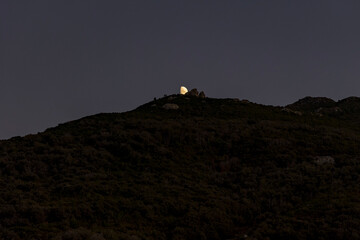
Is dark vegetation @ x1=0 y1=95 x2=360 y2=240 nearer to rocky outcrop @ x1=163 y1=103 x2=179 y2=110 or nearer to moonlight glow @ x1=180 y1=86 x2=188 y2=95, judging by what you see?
rocky outcrop @ x1=163 y1=103 x2=179 y2=110

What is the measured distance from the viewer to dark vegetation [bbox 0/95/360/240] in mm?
13804

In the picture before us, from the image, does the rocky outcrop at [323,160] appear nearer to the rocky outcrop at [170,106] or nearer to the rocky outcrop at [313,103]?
the rocky outcrop at [170,106]

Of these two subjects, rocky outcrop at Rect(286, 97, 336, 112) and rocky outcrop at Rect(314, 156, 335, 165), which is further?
rocky outcrop at Rect(286, 97, 336, 112)

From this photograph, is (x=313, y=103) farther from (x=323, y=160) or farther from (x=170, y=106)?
(x=323, y=160)

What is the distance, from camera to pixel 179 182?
20.7 meters

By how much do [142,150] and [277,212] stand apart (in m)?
14.4

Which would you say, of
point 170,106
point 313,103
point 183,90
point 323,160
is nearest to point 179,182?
point 323,160

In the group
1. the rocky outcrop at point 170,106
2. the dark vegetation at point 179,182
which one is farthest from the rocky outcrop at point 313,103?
the dark vegetation at point 179,182

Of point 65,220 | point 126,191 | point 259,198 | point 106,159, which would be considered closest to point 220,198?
point 259,198

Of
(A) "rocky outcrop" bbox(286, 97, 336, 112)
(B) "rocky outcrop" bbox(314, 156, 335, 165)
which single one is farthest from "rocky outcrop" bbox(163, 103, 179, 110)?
(A) "rocky outcrop" bbox(286, 97, 336, 112)

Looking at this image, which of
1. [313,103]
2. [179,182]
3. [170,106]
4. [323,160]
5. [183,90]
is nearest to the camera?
[179,182]

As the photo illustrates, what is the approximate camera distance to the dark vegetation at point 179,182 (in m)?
13.8

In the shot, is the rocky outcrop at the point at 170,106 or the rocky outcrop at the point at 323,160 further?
the rocky outcrop at the point at 170,106

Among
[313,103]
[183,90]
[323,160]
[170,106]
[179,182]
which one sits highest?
[183,90]
